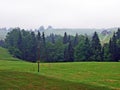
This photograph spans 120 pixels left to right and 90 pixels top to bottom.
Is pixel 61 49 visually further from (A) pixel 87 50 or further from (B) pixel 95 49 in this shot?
(B) pixel 95 49

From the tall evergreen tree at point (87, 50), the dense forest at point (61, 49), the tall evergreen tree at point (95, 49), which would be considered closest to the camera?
the dense forest at point (61, 49)

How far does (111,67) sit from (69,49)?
243 ft

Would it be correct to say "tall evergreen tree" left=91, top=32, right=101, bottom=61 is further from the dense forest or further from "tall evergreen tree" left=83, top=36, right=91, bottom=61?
"tall evergreen tree" left=83, top=36, right=91, bottom=61

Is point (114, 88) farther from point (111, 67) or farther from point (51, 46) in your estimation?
point (51, 46)

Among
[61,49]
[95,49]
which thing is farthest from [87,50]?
[61,49]

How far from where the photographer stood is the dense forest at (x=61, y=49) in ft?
471

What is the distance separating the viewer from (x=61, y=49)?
16400 cm


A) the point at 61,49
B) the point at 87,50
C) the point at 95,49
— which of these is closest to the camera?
the point at 95,49

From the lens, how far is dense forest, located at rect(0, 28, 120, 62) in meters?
144

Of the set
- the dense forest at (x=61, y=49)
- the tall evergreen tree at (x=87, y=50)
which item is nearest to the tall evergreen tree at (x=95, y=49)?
the dense forest at (x=61, y=49)

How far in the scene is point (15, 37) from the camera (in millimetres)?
173125

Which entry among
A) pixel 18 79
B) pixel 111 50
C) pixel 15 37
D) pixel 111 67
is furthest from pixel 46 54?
pixel 18 79

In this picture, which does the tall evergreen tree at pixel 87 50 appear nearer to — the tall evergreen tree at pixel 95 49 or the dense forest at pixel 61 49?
the dense forest at pixel 61 49

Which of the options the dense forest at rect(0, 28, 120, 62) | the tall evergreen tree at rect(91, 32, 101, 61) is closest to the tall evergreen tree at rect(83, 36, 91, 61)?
the dense forest at rect(0, 28, 120, 62)
